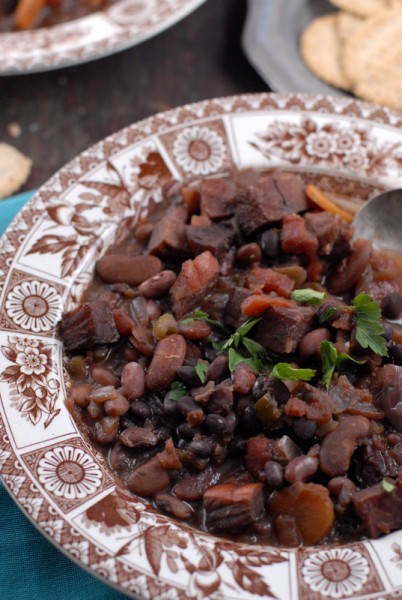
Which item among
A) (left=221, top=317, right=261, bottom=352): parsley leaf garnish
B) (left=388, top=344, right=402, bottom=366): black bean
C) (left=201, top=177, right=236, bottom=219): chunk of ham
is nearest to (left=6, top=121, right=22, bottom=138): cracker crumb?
(left=201, top=177, right=236, bottom=219): chunk of ham

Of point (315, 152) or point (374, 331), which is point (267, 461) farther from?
point (315, 152)

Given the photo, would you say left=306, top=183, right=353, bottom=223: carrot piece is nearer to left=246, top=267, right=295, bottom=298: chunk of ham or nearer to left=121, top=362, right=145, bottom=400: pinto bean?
left=246, top=267, right=295, bottom=298: chunk of ham

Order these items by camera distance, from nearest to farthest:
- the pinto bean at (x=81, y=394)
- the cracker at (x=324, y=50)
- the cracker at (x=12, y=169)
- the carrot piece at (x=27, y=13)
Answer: the pinto bean at (x=81, y=394)
the cracker at (x=12, y=169)
the cracker at (x=324, y=50)
the carrot piece at (x=27, y=13)

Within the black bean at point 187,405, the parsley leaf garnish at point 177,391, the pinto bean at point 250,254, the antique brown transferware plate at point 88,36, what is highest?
the antique brown transferware plate at point 88,36

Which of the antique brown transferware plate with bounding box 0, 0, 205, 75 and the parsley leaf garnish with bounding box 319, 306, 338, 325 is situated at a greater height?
the antique brown transferware plate with bounding box 0, 0, 205, 75

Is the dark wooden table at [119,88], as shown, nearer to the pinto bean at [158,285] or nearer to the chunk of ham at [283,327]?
the pinto bean at [158,285]

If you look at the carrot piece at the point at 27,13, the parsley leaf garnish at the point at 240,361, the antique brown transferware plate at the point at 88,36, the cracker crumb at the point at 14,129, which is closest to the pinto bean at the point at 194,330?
the parsley leaf garnish at the point at 240,361
